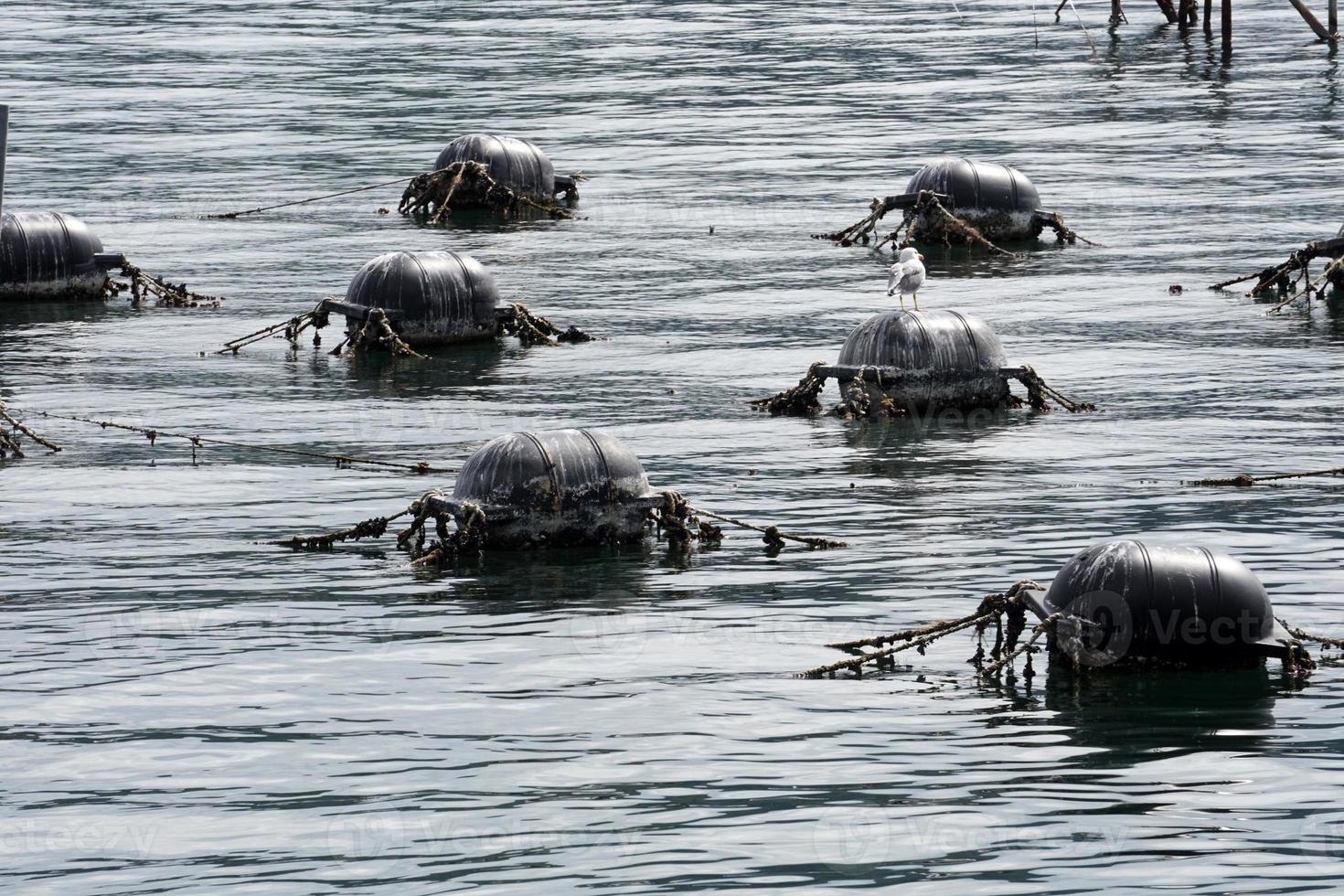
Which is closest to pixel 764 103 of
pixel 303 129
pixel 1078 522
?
pixel 303 129

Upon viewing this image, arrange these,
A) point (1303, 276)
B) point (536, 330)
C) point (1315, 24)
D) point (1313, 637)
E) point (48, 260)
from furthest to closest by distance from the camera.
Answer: point (1315, 24) → point (48, 260) → point (1303, 276) → point (536, 330) → point (1313, 637)

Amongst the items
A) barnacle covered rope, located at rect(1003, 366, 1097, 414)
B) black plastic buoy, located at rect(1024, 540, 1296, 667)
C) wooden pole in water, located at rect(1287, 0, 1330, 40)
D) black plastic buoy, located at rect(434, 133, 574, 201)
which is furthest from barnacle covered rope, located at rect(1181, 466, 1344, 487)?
wooden pole in water, located at rect(1287, 0, 1330, 40)

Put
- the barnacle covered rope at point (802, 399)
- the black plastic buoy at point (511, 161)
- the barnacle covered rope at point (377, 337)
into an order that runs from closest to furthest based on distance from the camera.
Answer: the barnacle covered rope at point (802, 399), the barnacle covered rope at point (377, 337), the black plastic buoy at point (511, 161)

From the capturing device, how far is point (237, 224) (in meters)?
51.5

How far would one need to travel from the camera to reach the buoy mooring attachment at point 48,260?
42.6m

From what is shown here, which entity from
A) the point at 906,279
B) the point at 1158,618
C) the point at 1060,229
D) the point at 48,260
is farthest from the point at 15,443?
the point at 1060,229

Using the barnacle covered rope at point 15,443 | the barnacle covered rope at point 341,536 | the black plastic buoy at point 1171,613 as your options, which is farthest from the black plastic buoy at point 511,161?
the black plastic buoy at point 1171,613

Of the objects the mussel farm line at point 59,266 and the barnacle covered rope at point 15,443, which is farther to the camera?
the mussel farm line at point 59,266

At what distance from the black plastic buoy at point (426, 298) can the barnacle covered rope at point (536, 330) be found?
0.30m

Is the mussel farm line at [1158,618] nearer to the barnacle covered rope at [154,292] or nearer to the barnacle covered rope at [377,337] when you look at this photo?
the barnacle covered rope at [377,337]

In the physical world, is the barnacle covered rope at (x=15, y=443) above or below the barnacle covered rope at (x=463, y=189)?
below

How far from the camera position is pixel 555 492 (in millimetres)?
25219

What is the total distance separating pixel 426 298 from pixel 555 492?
1354 cm

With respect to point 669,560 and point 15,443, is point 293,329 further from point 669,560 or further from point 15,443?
point 669,560
